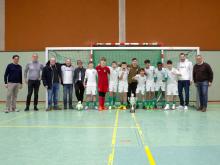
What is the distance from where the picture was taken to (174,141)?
5.27 metres

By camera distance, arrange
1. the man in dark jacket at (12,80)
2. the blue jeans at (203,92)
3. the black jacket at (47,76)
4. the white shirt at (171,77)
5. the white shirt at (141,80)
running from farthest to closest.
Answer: the white shirt at (141,80) → the white shirt at (171,77) → the black jacket at (47,76) → the blue jeans at (203,92) → the man in dark jacket at (12,80)

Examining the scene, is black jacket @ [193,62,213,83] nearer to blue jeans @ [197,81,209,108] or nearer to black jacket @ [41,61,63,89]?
blue jeans @ [197,81,209,108]

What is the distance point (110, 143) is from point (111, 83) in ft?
20.5

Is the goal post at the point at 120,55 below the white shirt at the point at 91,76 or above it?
above

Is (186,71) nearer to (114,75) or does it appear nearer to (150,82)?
(150,82)

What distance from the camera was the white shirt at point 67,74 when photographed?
11188 mm

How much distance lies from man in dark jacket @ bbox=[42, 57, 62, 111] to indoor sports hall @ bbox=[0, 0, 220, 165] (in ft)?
0.12

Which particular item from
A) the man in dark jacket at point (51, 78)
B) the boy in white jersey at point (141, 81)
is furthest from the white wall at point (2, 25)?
the boy in white jersey at point (141, 81)

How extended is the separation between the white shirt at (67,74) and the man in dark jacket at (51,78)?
15 centimetres

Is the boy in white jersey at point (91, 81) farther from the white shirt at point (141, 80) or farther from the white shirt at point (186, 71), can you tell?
the white shirt at point (186, 71)

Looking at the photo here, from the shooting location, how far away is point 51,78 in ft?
35.9

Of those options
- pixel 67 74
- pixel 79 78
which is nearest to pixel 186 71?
pixel 79 78

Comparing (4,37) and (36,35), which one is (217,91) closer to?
(36,35)

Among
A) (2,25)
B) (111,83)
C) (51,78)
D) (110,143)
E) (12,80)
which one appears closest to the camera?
(110,143)
